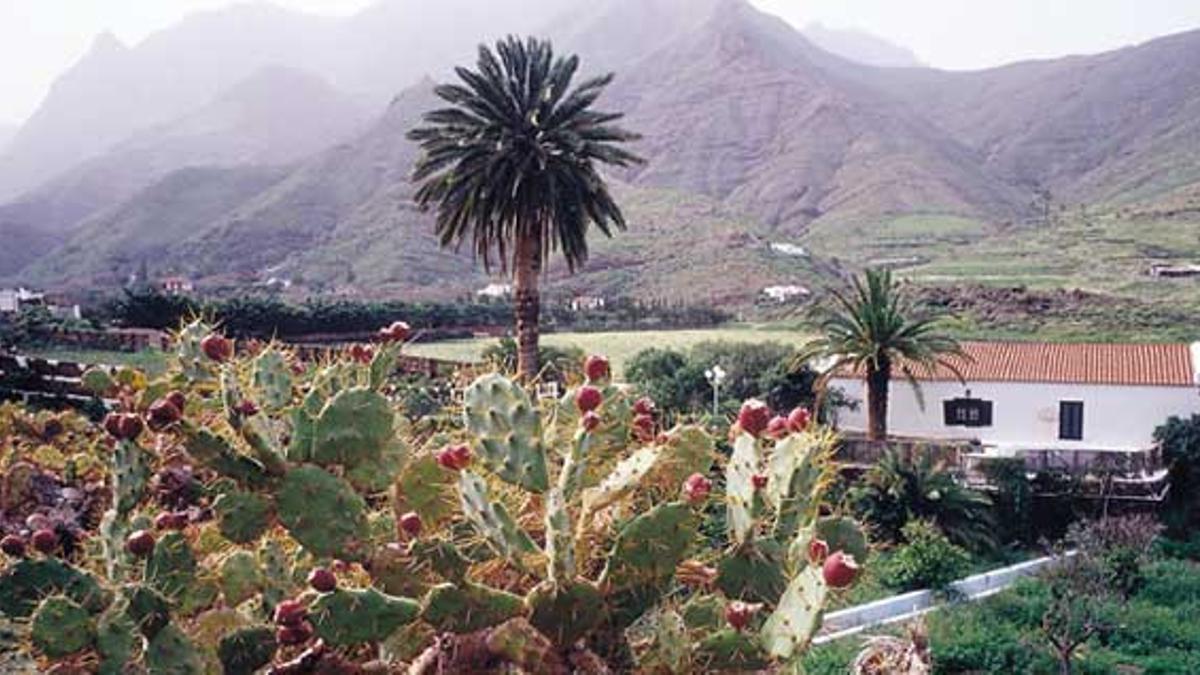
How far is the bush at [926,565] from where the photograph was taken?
1717 cm

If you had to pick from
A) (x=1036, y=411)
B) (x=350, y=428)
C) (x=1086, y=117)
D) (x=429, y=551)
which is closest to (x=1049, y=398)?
(x=1036, y=411)

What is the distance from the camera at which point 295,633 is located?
132 inches

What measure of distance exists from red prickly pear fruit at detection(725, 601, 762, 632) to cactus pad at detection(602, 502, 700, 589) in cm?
23

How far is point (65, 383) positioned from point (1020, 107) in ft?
472

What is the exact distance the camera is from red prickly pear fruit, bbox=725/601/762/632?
3576 millimetres

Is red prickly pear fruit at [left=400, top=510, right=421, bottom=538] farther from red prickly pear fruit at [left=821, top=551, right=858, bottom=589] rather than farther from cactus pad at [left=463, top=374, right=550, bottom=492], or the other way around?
red prickly pear fruit at [left=821, top=551, right=858, bottom=589]

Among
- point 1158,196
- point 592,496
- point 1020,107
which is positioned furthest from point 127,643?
point 1020,107

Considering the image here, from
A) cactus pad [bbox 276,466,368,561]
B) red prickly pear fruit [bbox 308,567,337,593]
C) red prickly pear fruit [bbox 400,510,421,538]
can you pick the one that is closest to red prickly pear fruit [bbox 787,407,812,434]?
red prickly pear fruit [bbox 400,510,421,538]

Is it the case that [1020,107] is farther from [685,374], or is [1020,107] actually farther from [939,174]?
[685,374]

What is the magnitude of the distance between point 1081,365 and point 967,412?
267 centimetres

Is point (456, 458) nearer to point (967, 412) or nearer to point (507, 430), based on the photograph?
point (507, 430)

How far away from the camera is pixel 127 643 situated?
135 inches

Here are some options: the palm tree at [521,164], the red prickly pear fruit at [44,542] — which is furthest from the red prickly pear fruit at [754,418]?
the palm tree at [521,164]

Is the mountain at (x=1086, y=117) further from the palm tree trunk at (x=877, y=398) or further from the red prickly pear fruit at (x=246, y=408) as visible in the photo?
the red prickly pear fruit at (x=246, y=408)
